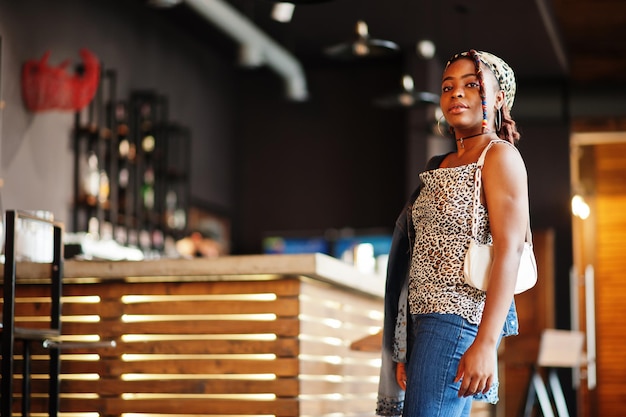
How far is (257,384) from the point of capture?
3.81 m

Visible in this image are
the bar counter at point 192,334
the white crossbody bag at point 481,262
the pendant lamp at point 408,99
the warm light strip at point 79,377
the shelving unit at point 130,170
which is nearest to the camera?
the white crossbody bag at point 481,262

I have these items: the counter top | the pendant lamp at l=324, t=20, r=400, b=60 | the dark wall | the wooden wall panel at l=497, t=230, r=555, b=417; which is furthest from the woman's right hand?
the dark wall

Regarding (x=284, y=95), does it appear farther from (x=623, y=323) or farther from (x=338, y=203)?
(x=623, y=323)

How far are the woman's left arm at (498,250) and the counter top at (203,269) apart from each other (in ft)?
5.15

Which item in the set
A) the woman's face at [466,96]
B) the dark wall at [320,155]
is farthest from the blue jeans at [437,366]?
the dark wall at [320,155]

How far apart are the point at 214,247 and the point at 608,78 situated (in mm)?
4266

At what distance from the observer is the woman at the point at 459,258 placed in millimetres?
2137

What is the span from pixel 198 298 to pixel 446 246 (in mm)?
1832

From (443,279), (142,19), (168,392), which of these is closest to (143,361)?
(168,392)

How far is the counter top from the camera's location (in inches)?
148

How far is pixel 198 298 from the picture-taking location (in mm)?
3916

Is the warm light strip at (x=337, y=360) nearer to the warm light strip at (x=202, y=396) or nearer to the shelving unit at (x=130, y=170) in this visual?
the warm light strip at (x=202, y=396)

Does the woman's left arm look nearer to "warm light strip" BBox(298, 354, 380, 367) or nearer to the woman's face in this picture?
the woman's face

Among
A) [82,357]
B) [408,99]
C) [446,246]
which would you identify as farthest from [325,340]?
[408,99]
